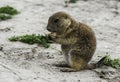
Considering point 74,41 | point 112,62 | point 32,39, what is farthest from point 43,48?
point 112,62

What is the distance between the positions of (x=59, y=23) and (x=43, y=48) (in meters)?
1.50

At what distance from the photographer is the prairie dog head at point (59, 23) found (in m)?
8.16

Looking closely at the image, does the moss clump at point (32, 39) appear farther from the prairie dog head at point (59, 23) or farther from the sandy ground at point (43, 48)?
the prairie dog head at point (59, 23)

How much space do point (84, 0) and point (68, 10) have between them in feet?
4.30

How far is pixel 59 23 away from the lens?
822 centimetres

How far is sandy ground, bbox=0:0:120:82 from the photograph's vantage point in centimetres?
802

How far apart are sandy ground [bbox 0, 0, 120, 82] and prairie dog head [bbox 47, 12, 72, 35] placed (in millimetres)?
765

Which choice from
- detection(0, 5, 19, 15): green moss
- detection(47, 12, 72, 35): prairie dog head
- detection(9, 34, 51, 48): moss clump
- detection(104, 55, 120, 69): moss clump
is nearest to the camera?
detection(47, 12, 72, 35): prairie dog head

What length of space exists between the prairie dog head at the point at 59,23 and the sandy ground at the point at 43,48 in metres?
0.76

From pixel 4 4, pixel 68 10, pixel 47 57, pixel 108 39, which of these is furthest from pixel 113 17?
pixel 47 57

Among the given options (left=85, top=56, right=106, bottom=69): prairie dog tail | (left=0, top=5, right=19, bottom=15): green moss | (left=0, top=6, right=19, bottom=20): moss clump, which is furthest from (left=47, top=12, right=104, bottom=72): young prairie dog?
(left=0, top=5, right=19, bottom=15): green moss

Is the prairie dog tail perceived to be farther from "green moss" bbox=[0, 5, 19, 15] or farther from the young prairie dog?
"green moss" bbox=[0, 5, 19, 15]

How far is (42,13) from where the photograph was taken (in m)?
12.8

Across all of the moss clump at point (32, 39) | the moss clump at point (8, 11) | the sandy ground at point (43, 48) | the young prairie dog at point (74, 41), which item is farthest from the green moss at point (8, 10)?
the young prairie dog at point (74, 41)
